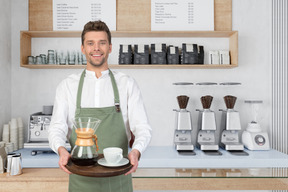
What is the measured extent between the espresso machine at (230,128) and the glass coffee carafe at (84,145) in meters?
1.95

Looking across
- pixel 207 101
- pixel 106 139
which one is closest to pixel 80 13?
pixel 207 101

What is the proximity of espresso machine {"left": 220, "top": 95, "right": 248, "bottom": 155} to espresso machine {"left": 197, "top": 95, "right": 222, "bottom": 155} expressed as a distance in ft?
0.42

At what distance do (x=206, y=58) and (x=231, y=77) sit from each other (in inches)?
14.6

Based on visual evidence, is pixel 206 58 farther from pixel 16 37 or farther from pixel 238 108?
pixel 16 37

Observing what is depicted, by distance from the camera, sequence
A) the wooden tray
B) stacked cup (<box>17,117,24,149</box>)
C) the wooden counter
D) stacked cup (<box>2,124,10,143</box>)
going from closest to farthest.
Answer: the wooden tray → the wooden counter → stacked cup (<box>2,124,10,143</box>) → stacked cup (<box>17,117,24,149</box>)

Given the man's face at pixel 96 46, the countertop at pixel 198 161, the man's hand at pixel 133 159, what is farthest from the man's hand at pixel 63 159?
the countertop at pixel 198 161

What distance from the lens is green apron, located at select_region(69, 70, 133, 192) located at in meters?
1.50

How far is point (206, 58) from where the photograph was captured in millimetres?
3289

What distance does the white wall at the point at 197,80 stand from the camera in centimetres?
325

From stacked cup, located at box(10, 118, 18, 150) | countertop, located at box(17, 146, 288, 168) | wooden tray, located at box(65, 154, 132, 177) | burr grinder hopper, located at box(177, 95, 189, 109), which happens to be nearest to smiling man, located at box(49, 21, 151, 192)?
wooden tray, located at box(65, 154, 132, 177)

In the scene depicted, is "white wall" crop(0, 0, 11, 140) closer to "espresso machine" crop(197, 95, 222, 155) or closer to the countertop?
the countertop

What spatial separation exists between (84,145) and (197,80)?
222 centimetres

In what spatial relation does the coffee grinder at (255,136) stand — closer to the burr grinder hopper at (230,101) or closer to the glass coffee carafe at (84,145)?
the burr grinder hopper at (230,101)

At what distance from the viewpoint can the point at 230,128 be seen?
292cm
